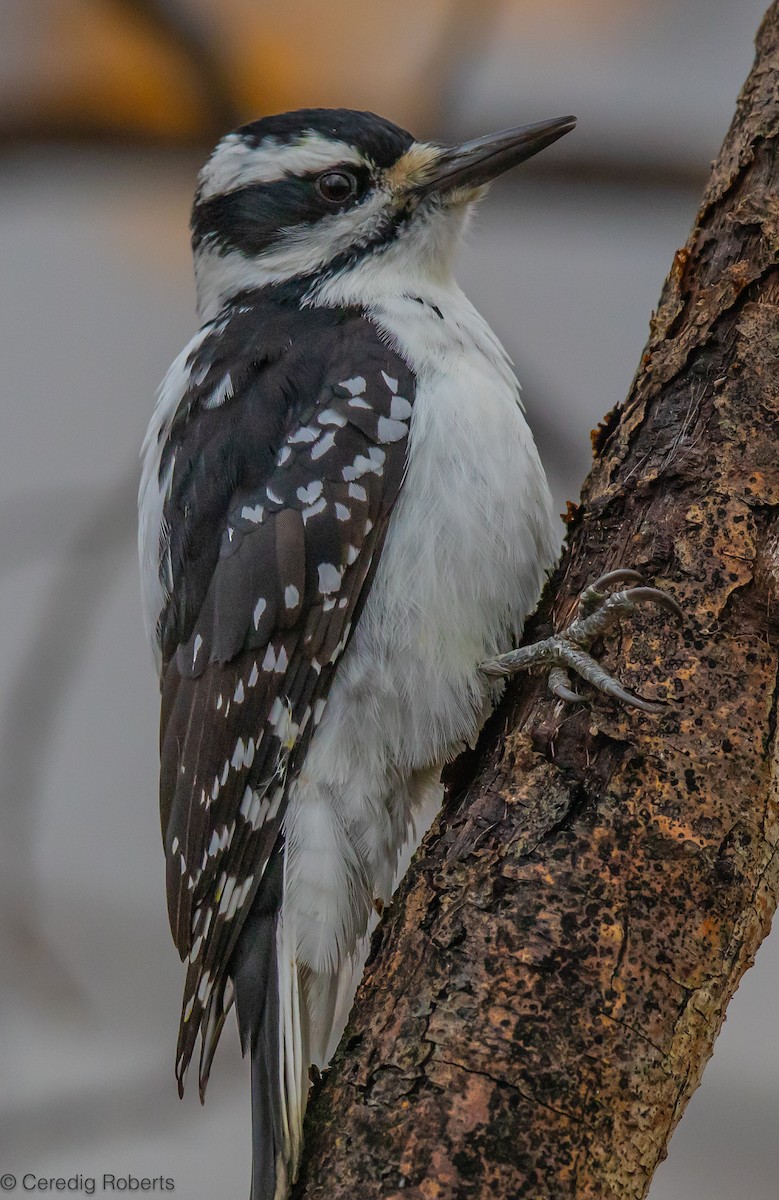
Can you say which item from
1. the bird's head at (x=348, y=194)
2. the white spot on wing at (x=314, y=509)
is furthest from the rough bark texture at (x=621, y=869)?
the bird's head at (x=348, y=194)

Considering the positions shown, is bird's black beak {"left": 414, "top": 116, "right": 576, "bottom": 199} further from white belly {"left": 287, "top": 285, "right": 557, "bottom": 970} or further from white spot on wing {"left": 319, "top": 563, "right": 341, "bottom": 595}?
white spot on wing {"left": 319, "top": 563, "right": 341, "bottom": 595}

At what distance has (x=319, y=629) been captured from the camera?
1877 mm

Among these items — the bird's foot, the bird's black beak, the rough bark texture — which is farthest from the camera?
the bird's black beak

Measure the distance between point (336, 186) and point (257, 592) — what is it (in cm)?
96

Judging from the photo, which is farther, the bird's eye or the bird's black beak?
the bird's eye

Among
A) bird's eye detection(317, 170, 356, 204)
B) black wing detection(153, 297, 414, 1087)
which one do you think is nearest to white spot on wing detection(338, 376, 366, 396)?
black wing detection(153, 297, 414, 1087)

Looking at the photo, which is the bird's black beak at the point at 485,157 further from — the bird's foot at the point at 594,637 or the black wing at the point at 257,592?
the bird's foot at the point at 594,637

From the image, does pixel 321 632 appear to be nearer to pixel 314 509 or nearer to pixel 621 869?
pixel 314 509

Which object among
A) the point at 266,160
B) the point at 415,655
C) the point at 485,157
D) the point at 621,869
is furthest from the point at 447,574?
the point at 266,160

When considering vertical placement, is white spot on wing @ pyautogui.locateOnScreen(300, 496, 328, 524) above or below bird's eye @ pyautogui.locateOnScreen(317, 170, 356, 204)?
below

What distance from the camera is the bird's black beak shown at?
2.21 meters

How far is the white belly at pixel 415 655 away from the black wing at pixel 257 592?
1.6 inches

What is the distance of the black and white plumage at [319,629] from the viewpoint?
1870mm

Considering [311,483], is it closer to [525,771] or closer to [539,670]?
[539,670]
